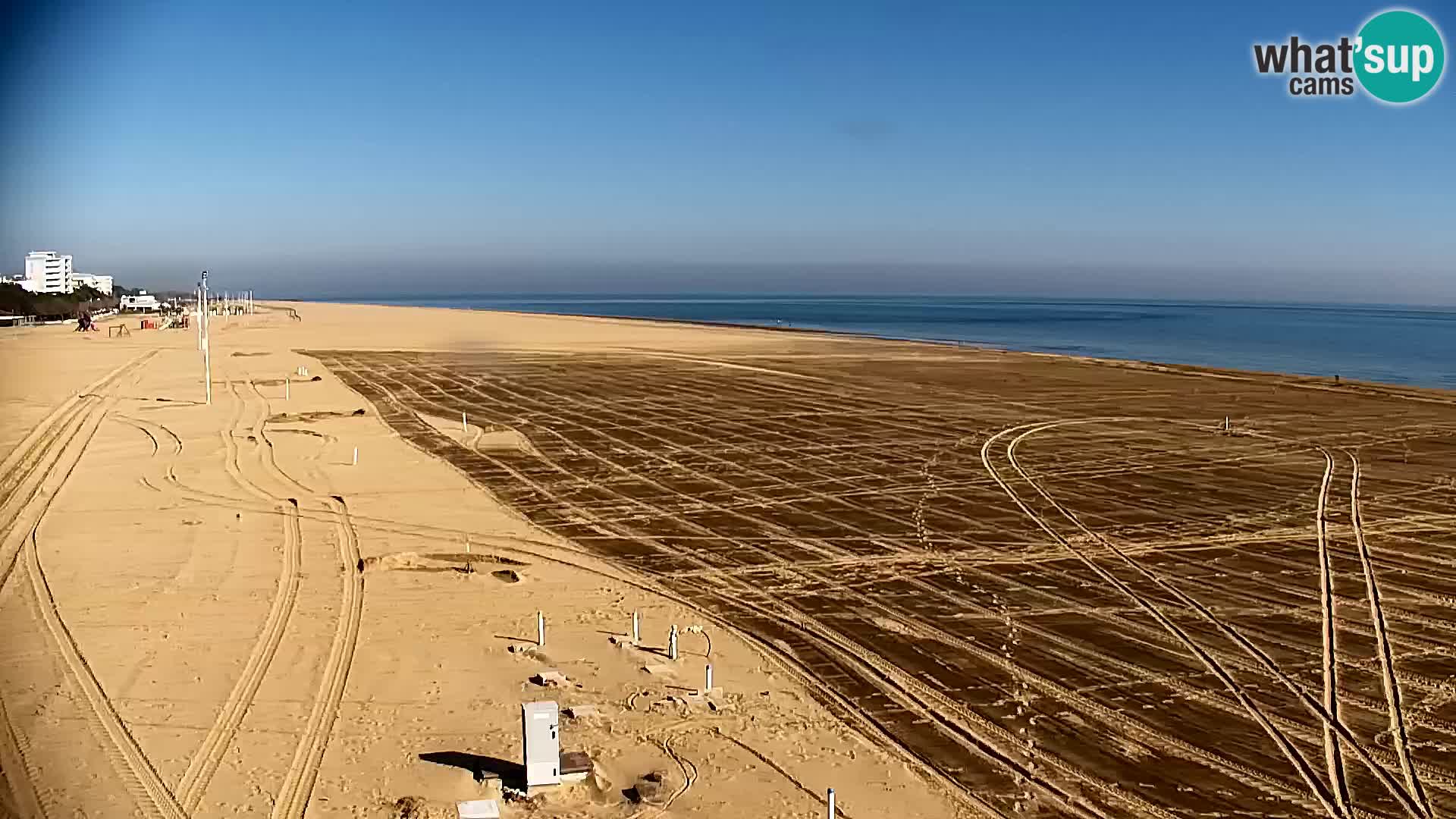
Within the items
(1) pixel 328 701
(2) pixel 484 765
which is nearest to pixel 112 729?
(1) pixel 328 701

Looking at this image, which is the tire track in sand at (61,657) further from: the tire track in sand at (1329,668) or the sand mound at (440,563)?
the tire track in sand at (1329,668)

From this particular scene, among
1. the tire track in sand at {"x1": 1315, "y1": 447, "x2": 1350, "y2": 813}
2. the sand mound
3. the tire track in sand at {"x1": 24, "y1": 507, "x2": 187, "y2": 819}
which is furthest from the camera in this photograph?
the sand mound

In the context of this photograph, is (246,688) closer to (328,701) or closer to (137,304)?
(328,701)

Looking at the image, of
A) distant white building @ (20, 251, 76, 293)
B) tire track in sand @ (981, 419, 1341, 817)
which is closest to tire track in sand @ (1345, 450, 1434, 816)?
Result: tire track in sand @ (981, 419, 1341, 817)

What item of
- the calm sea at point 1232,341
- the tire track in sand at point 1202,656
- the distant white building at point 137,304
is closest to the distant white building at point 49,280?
the distant white building at point 137,304

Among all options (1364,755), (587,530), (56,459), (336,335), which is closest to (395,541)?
(587,530)

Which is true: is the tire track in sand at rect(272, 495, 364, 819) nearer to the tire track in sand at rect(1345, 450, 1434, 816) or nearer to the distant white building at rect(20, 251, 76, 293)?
the tire track in sand at rect(1345, 450, 1434, 816)
